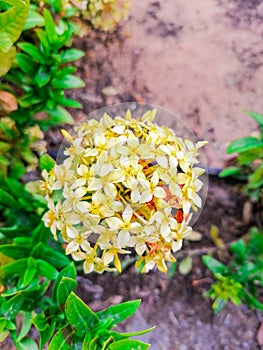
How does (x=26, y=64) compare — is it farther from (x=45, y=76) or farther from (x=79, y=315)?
(x=79, y=315)

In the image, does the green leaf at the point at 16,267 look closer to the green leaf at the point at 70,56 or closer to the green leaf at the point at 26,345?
the green leaf at the point at 26,345

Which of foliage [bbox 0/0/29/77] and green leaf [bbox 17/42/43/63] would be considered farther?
green leaf [bbox 17/42/43/63]

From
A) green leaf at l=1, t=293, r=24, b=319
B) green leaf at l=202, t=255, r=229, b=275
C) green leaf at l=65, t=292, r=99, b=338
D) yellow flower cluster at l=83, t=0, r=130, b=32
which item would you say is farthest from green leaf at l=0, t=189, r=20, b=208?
yellow flower cluster at l=83, t=0, r=130, b=32

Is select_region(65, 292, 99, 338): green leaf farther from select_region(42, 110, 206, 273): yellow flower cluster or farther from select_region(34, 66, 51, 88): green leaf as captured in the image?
select_region(34, 66, 51, 88): green leaf

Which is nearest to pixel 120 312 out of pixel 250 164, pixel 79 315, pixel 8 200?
pixel 79 315

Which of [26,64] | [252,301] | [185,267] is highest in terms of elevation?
[26,64]

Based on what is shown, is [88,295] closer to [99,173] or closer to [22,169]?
[22,169]
